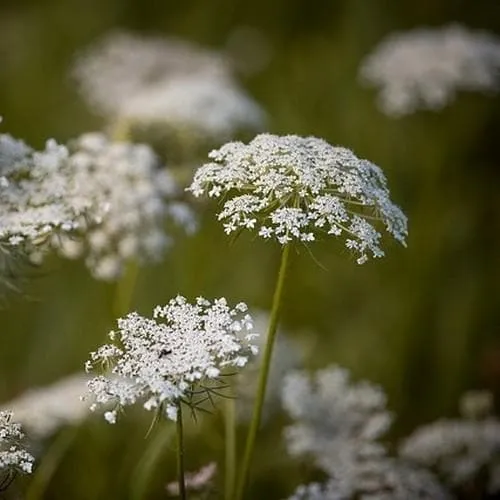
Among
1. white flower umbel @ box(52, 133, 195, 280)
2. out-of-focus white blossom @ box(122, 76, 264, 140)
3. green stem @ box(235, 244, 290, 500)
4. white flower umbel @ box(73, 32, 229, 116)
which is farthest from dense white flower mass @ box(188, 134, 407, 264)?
white flower umbel @ box(73, 32, 229, 116)

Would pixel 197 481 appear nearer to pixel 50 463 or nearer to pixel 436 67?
pixel 50 463

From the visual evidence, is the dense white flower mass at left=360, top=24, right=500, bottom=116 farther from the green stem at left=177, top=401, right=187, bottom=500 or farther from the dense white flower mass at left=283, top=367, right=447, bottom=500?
the green stem at left=177, top=401, right=187, bottom=500

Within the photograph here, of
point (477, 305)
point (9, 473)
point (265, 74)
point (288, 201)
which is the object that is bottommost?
point (9, 473)

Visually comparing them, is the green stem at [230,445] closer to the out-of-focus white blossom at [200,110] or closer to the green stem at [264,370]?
the green stem at [264,370]

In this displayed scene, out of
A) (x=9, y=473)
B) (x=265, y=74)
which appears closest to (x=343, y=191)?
(x=9, y=473)

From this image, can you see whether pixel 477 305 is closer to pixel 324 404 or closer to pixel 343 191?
pixel 324 404

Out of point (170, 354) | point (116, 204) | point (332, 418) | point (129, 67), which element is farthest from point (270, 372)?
point (129, 67)
